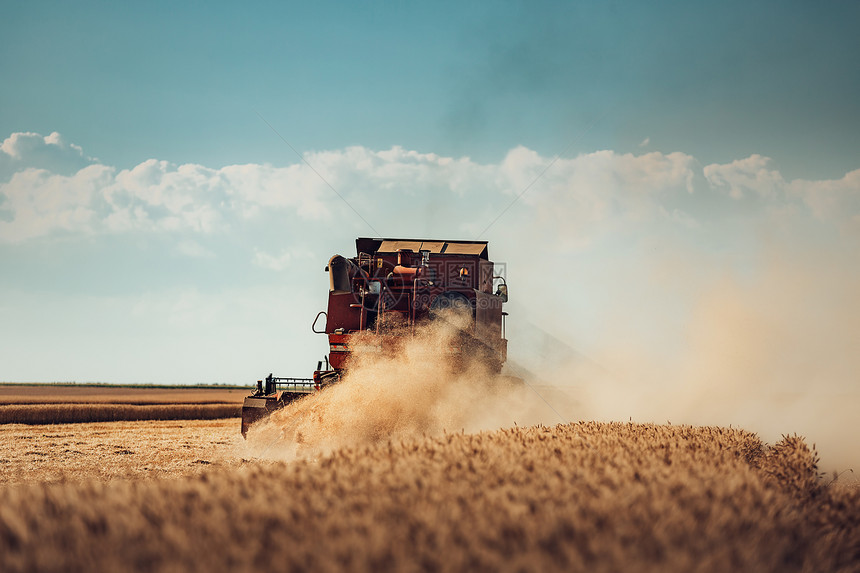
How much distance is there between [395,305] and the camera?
43.7 feet

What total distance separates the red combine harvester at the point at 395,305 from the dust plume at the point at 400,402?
22 cm

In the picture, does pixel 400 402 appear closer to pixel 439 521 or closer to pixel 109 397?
pixel 439 521

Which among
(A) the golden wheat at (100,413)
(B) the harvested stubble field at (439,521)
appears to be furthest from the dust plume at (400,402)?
(A) the golden wheat at (100,413)

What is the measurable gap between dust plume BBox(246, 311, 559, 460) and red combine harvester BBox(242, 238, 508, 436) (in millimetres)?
224

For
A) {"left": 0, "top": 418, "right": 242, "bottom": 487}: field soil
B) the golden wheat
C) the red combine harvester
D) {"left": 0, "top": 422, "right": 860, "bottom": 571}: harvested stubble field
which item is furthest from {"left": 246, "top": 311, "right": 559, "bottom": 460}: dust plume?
the golden wheat

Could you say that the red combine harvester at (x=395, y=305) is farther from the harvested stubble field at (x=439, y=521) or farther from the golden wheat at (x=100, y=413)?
the golden wheat at (x=100, y=413)

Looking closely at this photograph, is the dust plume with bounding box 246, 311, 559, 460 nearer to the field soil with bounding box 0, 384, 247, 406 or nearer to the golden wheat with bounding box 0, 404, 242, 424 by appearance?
the golden wheat with bounding box 0, 404, 242, 424

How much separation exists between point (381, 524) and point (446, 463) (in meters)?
1.60

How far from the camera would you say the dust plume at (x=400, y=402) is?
1141 centimetres

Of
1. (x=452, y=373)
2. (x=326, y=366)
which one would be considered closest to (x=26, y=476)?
(x=326, y=366)

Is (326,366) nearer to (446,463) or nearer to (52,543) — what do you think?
(446,463)

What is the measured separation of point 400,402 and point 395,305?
2.63 metres

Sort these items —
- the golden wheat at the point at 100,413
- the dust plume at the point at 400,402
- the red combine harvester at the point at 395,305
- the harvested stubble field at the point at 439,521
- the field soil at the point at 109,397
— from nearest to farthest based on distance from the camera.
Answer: the harvested stubble field at the point at 439,521
the dust plume at the point at 400,402
the red combine harvester at the point at 395,305
the golden wheat at the point at 100,413
the field soil at the point at 109,397

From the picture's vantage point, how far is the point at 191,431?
20.0 m
